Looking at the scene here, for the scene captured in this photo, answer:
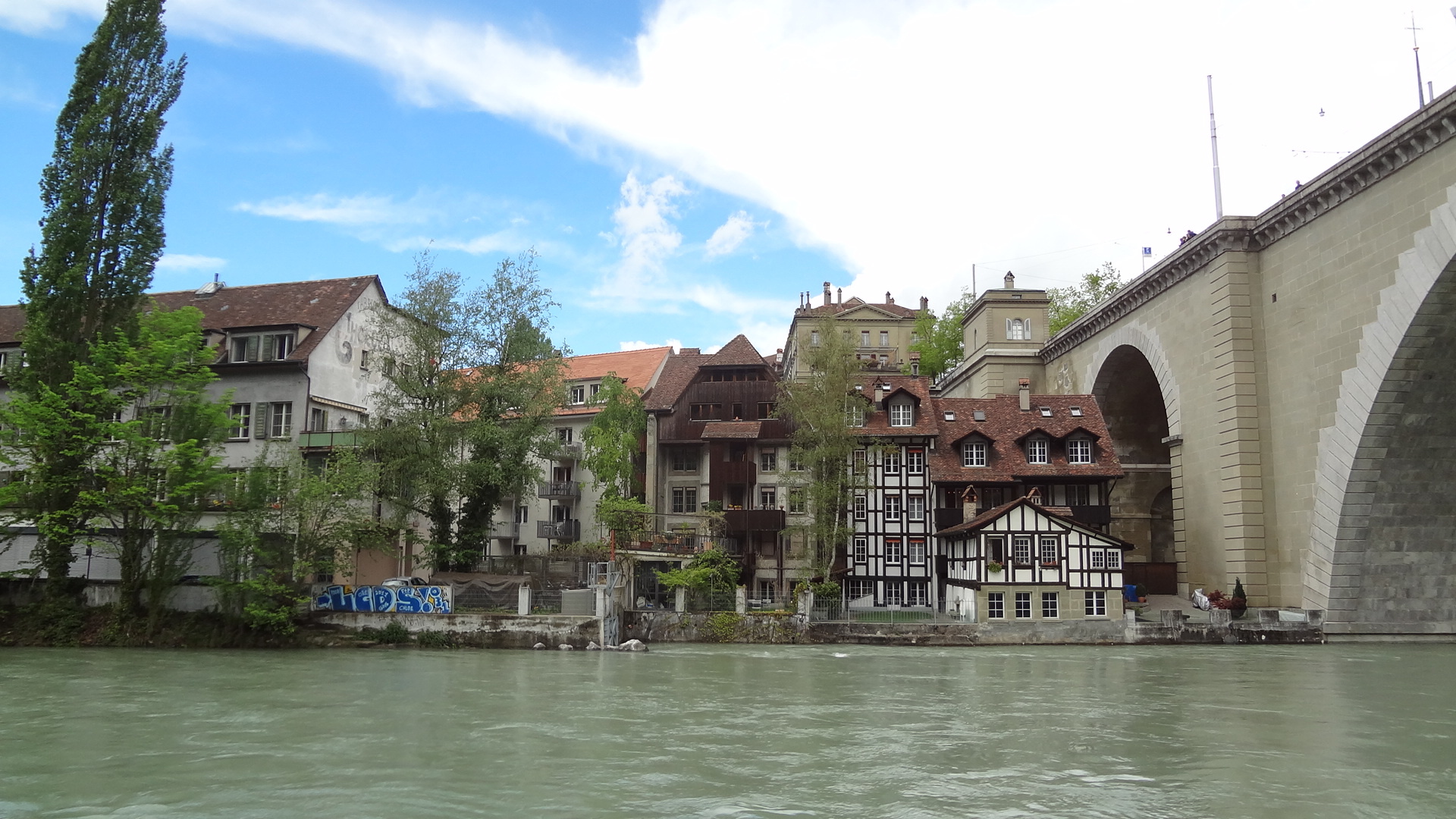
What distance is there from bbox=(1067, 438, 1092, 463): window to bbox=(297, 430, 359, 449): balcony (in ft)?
93.6

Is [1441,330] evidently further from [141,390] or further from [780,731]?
[141,390]

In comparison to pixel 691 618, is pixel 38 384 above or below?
above

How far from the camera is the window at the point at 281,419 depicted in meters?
39.0

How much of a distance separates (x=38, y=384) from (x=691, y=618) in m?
21.6

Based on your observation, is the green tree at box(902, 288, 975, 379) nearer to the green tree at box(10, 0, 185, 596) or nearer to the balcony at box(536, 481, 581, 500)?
the balcony at box(536, 481, 581, 500)

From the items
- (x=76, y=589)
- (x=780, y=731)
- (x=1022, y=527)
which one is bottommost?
(x=780, y=731)

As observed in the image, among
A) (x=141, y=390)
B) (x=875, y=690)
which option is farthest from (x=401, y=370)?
(x=875, y=690)

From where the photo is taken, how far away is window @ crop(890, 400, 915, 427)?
42.8 meters

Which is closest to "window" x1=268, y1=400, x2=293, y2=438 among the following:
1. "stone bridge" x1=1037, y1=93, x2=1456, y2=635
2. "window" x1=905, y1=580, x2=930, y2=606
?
"window" x1=905, y1=580, x2=930, y2=606

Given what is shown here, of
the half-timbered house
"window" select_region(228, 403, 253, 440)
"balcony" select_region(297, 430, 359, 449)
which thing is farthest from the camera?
"window" select_region(228, 403, 253, 440)

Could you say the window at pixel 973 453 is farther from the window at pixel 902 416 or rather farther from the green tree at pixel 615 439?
the green tree at pixel 615 439

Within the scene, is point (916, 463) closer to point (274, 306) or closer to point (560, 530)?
point (560, 530)

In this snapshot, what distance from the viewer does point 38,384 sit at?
101 feet

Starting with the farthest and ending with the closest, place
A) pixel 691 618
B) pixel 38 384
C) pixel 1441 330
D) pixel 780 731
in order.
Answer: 1. pixel 691 618
2. pixel 38 384
3. pixel 1441 330
4. pixel 780 731
